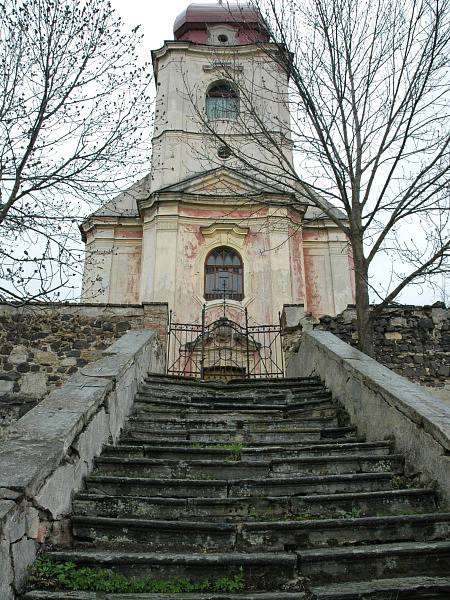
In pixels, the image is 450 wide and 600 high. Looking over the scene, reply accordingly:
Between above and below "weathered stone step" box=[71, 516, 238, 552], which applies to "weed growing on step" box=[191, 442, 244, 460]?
above

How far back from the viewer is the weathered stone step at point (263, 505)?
417 centimetres

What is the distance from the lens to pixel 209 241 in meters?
18.7

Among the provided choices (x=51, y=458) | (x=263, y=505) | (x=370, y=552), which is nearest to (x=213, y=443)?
(x=263, y=505)

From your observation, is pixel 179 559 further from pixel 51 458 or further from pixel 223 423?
pixel 223 423

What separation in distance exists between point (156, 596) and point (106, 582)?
1.06 feet

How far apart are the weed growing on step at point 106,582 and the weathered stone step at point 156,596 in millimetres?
82

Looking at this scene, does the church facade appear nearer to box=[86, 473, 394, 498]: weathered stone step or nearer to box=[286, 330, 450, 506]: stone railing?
box=[286, 330, 450, 506]: stone railing

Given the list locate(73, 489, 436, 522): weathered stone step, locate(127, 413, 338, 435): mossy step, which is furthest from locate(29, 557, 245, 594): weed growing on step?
locate(127, 413, 338, 435): mossy step

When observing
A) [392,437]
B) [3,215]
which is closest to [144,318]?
[3,215]

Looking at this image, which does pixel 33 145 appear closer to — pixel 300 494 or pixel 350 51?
pixel 350 51

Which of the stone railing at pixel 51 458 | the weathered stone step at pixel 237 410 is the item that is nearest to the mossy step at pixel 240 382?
the weathered stone step at pixel 237 410

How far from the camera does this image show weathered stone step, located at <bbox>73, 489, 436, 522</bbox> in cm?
417

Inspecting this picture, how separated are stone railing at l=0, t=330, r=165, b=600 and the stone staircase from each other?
160mm

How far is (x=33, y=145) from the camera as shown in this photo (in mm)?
9734
